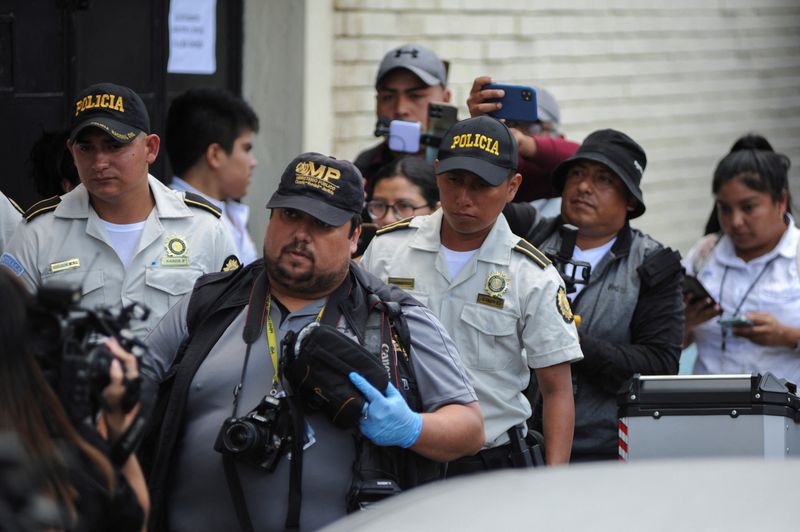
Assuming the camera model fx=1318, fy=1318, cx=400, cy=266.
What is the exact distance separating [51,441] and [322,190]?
137cm

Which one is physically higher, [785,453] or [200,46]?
[200,46]

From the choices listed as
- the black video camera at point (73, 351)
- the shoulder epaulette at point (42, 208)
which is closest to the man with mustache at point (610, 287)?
the shoulder epaulette at point (42, 208)

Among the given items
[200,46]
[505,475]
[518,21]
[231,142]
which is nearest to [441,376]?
[505,475]

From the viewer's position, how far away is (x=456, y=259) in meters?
4.74

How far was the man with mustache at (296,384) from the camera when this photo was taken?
3682 millimetres

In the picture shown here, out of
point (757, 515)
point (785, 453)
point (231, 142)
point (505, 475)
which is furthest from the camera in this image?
point (231, 142)

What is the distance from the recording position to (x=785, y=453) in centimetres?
457

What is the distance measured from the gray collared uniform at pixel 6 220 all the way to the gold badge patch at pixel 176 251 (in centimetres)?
65

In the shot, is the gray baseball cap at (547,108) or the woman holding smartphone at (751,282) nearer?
the woman holding smartphone at (751,282)

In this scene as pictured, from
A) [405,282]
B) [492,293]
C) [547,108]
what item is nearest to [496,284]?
[492,293]

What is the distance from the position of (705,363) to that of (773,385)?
5.74ft

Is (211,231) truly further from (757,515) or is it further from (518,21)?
(518,21)

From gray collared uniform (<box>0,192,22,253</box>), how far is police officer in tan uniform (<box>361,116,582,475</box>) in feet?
4.64

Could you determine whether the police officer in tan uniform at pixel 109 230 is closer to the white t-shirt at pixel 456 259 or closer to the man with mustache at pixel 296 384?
the man with mustache at pixel 296 384
